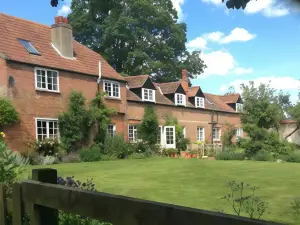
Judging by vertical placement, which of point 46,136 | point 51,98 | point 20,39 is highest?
point 20,39

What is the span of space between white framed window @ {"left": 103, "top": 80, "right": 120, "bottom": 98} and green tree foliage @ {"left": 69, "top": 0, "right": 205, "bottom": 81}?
56.2 feet

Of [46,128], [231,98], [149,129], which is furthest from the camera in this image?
[231,98]

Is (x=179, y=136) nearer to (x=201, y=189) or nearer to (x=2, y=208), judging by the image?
(x=201, y=189)

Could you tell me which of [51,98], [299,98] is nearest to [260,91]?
[51,98]

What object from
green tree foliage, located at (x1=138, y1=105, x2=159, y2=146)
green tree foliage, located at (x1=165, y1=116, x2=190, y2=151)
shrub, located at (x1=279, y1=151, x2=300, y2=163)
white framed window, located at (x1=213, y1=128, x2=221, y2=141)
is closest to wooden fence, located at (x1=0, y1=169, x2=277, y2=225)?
shrub, located at (x1=279, y1=151, x2=300, y2=163)

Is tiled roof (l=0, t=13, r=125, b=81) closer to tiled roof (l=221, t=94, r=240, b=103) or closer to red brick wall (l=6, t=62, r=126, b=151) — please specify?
red brick wall (l=6, t=62, r=126, b=151)

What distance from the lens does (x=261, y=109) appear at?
22.8 metres

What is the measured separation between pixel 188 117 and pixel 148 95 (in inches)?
229

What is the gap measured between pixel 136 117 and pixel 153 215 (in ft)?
81.6

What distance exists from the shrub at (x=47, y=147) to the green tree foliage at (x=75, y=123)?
0.85m

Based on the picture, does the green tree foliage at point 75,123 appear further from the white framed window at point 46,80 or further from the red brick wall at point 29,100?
the white framed window at point 46,80

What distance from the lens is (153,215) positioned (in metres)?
1.62

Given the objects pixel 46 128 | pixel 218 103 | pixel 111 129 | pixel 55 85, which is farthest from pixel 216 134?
pixel 46 128

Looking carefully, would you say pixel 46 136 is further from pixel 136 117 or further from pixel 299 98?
pixel 299 98
